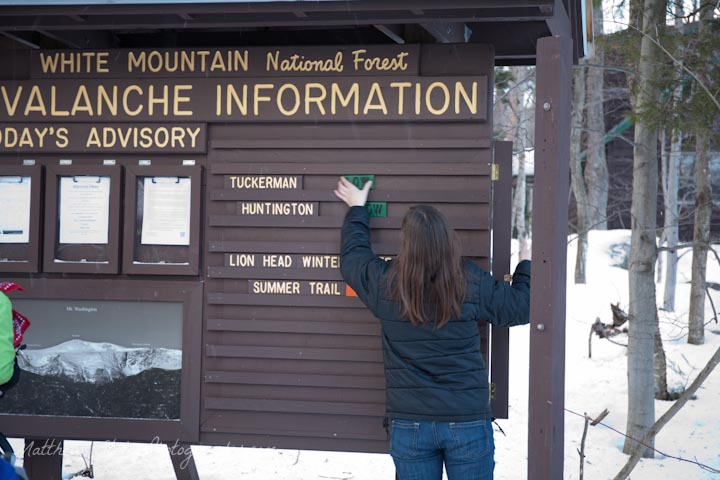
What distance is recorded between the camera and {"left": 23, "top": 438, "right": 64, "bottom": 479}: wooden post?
4.95m

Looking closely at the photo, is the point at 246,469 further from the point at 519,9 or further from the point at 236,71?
the point at 519,9

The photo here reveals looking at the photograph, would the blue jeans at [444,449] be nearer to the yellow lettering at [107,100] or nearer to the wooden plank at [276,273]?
the wooden plank at [276,273]

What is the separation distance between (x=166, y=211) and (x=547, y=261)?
2.07 meters

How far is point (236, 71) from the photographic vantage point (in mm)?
4441

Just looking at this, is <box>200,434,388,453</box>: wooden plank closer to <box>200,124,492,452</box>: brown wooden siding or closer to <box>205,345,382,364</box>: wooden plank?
<box>200,124,492,452</box>: brown wooden siding

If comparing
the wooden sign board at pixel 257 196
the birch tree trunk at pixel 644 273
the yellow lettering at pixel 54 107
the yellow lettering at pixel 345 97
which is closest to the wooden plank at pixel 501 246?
the wooden sign board at pixel 257 196

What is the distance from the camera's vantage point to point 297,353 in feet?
14.3

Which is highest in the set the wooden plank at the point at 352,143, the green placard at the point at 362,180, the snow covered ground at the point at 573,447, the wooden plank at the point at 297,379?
the wooden plank at the point at 352,143

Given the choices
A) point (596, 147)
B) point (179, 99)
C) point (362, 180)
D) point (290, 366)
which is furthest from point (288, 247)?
point (596, 147)

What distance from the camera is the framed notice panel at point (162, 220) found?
4.41 metres

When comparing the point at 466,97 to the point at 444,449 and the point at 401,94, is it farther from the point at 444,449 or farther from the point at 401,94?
the point at 444,449

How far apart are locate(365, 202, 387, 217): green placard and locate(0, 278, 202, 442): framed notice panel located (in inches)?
40.6

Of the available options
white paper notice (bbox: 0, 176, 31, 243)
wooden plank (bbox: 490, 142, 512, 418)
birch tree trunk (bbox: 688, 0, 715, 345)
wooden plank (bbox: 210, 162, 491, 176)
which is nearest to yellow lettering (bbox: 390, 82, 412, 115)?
wooden plank (bbox: 210, 162, 491, 176)

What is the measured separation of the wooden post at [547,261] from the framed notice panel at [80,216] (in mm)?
2262
